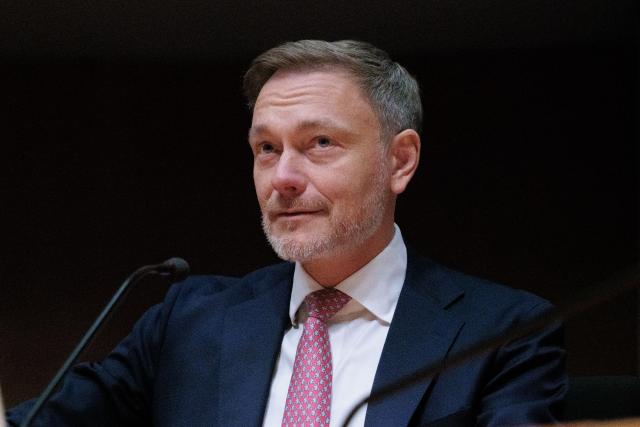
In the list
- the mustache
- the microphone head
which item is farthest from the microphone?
the mustache

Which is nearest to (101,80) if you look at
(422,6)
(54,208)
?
(54,208)

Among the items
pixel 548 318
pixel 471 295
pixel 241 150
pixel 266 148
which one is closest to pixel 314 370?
pixel 471 295

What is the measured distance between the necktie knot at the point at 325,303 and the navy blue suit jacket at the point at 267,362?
76mm

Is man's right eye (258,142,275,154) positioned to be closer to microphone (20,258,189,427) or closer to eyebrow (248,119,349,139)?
eyebrow (248,119,349,139)

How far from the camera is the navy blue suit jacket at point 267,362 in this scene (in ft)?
5.73

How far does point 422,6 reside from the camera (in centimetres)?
271

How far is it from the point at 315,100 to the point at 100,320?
62cm

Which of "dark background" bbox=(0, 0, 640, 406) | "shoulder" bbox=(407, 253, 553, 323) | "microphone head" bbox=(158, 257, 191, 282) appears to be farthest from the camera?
"dark background" bbox=(0, 0, 640, 406)

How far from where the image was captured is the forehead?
193 cm

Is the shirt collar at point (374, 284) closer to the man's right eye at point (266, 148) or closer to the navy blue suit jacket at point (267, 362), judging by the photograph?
the navy blue suit jacket at point (267, 362)

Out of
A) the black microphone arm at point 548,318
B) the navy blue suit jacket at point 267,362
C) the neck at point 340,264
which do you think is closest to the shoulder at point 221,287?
the navy blue suit jacket at point 267,362

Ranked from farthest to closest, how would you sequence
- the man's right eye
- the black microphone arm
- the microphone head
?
the man's right eye, the microphone head, the black microphone arm

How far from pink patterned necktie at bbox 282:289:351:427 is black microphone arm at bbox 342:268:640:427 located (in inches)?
22.8

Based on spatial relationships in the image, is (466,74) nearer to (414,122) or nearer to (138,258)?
(414,122)
